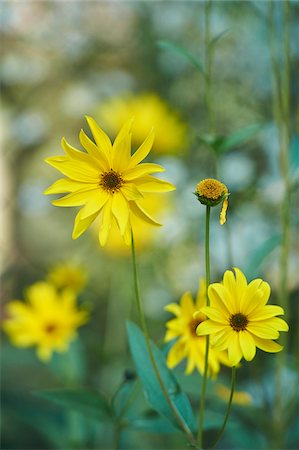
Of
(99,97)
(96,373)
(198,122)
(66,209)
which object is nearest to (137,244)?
(96,373)

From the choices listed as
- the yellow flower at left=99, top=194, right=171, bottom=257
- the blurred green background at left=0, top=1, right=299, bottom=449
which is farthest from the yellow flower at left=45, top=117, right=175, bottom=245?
the yellow flower at left=99, top=194, right=171, bottom=257

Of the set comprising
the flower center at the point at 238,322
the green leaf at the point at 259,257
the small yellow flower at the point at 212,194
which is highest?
the small yellow flower at the point at 212,194

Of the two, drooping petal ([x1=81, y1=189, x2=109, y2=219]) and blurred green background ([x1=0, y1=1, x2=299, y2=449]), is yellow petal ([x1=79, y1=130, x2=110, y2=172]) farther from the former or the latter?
blurred green background ([x1=0, y1=1, x2=299, y2=449])

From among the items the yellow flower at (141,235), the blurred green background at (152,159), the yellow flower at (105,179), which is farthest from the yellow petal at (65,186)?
the yellow flower at (141,235)

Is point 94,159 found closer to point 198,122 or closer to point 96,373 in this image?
point 96,373

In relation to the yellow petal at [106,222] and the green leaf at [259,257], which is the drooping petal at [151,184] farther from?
the green leaf at [259,257]

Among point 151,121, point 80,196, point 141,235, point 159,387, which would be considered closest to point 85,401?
point 159,387
